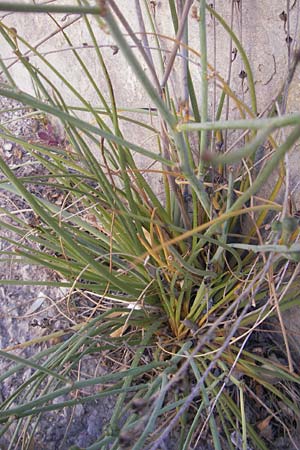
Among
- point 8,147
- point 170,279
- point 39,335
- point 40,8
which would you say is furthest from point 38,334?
point 40,8

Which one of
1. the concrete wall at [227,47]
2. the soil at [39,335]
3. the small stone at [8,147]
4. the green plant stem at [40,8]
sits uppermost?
the green plant stem at [40,8]

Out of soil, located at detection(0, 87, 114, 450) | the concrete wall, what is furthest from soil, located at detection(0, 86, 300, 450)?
the concrete wall

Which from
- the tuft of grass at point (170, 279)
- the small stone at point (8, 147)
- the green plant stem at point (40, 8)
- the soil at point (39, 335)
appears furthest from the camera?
the small stone at point (8, 147)

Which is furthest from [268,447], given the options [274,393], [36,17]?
[36,17]

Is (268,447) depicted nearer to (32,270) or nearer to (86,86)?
(32,270)

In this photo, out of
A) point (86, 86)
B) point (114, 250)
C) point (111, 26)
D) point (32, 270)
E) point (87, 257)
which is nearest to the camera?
point (111, 26)

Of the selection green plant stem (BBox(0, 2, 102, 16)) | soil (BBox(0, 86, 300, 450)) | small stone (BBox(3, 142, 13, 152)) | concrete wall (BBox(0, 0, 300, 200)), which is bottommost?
soil (BBox(0, 86, 300, 450))

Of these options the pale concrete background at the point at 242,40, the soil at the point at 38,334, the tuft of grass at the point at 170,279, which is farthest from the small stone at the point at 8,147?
the tuft of grass at the point at 170,279

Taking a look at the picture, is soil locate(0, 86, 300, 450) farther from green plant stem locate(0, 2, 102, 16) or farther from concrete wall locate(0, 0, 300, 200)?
green plant stem locate(0, 2, 102, 16)

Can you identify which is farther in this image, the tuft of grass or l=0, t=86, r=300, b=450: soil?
l=0, t=86, r=300, b=450: soil

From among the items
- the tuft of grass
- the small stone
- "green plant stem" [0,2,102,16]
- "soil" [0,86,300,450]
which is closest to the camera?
"green plant stem" [0,2,102,16]

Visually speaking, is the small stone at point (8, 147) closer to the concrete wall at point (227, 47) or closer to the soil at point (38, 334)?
the soil at point (38, 334)
